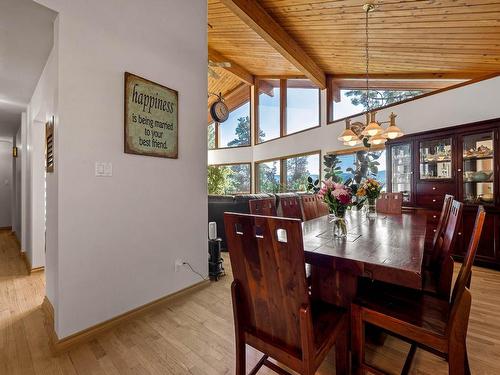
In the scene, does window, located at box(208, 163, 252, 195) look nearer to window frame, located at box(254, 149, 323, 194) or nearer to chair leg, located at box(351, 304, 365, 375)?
window frame, located at box(254, 149, 323, 194)

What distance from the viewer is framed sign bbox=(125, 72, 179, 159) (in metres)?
1.98

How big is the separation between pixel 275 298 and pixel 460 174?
3.72 metres

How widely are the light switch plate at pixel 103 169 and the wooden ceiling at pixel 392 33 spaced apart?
2.59m

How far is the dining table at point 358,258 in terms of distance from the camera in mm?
1025

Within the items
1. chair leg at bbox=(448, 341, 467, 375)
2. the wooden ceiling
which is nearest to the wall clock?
the wooden ceiling

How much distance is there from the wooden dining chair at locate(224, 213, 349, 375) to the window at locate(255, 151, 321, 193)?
5.26 meters

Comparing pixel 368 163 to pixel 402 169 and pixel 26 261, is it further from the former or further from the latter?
pixel 26 261

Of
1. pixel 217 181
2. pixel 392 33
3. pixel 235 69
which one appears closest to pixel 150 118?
pixel 392 33

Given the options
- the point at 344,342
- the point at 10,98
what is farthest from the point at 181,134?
the point at 10,98

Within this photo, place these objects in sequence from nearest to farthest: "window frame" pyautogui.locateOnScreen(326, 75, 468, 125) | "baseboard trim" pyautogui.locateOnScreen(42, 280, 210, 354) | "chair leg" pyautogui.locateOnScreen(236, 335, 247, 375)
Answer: "chair leg" pyautogui.locateOnScreen(236, 335, 247, 375) < "baseboard trim" pyautogui.locateOnScreen(42, 280, 210, 354) < "window frame" pyautogui.locateOnScreen(326, 75, 468, 125)

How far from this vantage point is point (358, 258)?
114 centimetres

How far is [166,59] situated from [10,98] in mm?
2499

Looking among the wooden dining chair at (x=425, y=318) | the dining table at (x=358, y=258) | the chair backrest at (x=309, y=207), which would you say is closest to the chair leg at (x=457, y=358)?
the wooden dining chair at (x=425, y=318)

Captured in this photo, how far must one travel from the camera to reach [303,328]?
0.92 m
